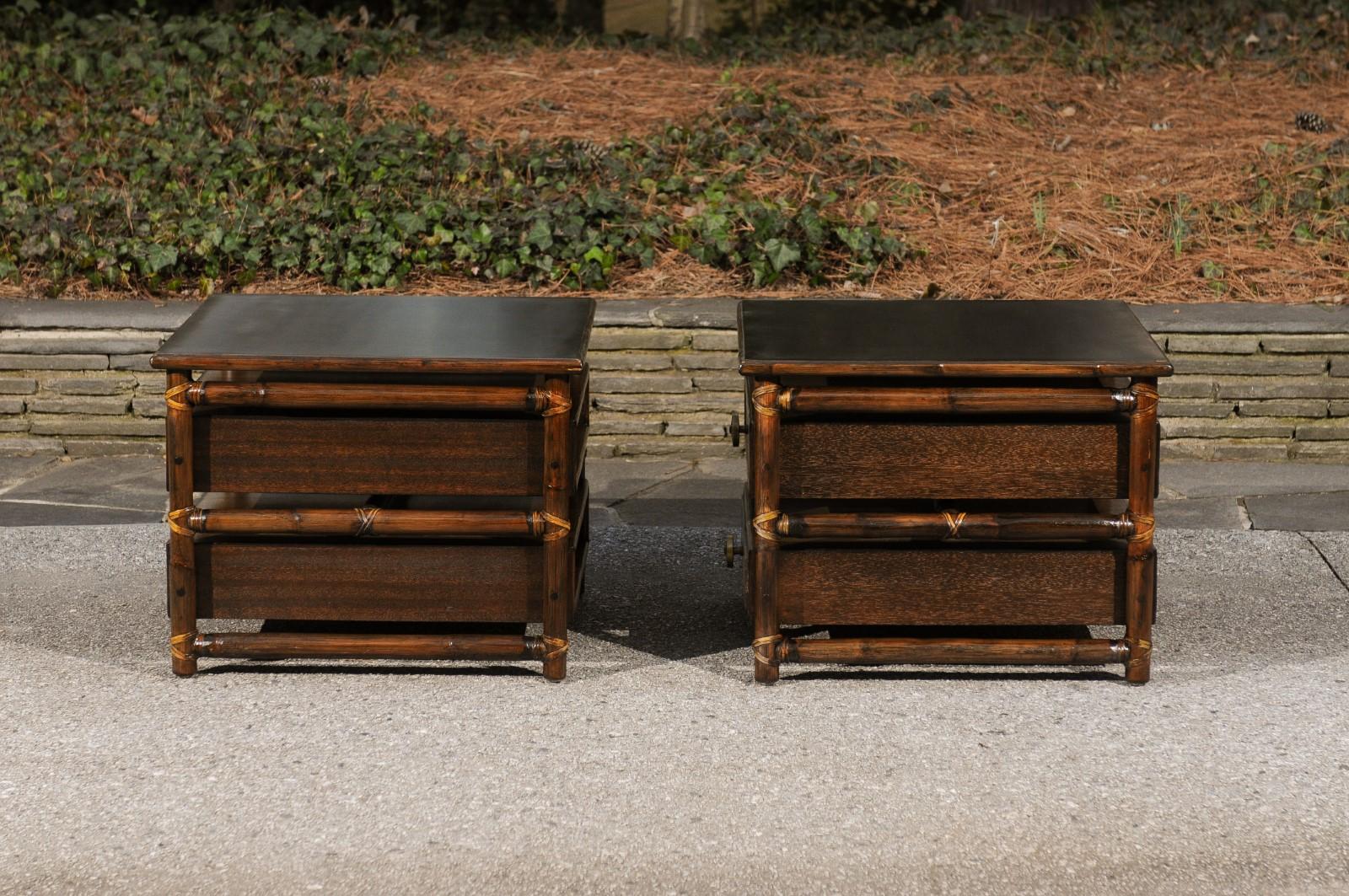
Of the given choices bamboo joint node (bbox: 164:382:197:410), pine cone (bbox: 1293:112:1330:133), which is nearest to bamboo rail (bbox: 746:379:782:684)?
bamboo joint node (bbox: 164:382:197:410)

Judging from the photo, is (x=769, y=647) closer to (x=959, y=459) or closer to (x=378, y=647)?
(x=959, y=459)

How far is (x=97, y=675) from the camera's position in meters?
4.11

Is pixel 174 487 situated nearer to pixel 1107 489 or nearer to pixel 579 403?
pixel 579 403

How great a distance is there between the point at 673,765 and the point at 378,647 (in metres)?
0.89

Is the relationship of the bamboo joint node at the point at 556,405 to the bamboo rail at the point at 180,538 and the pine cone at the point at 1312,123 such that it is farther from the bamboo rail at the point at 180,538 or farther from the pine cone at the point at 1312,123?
the pine cone at the point at 1312,123

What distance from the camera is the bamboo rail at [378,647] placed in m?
4.02

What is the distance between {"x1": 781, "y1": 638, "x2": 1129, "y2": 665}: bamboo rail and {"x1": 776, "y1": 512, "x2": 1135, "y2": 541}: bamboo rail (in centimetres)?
28

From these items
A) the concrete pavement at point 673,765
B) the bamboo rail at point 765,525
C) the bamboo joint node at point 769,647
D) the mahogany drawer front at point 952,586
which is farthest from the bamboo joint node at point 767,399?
the concrete pavement at point 673,765

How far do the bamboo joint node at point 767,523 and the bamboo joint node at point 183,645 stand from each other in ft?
4.78

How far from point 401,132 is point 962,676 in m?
4.84

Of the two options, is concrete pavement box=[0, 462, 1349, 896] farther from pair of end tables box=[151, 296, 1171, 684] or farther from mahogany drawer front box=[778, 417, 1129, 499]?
mahogany drawer front box=[778, 417, 1129, 499]

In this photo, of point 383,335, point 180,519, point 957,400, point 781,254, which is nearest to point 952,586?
point 957,400

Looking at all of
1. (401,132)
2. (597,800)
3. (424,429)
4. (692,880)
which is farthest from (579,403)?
(401,132)

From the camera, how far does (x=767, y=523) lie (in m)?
3.92
